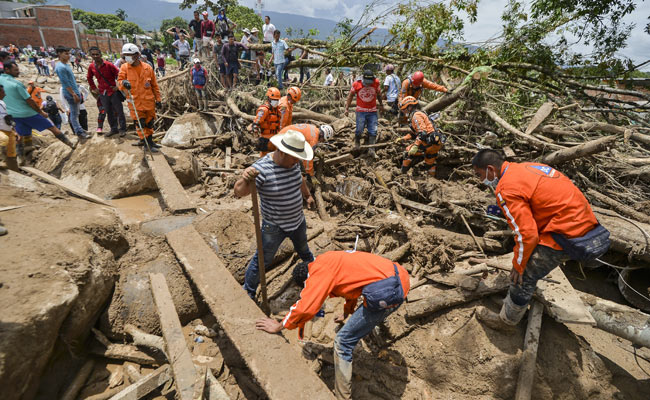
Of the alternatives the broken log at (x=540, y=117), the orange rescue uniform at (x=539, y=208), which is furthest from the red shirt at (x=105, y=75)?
the broken log at (x=540, y=117)

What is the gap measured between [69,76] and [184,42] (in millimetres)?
7556

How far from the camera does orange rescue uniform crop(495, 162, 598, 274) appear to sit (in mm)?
2748

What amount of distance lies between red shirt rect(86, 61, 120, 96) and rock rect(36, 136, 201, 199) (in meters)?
1.15

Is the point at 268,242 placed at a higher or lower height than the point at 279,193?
lower

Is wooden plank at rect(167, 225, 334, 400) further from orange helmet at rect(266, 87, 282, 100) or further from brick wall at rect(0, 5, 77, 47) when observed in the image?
brick wall at rect(0, 5, 77, 47)

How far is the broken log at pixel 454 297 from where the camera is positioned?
11.5 feet

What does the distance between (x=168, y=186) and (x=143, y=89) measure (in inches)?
92.5

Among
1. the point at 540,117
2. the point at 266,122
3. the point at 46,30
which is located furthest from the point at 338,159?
the point at 46,30

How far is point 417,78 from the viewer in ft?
23.0

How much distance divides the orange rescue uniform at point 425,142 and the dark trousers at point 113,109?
21.5 ft

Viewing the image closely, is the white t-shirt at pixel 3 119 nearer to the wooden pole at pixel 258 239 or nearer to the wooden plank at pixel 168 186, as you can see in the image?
the wooden plank at pixel 168 186

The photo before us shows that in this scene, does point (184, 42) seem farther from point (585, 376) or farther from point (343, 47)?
point (585, 376)

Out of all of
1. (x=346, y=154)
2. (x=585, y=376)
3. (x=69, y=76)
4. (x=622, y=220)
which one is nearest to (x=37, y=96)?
(x=69, y=76)

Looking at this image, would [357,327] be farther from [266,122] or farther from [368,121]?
[368,121]
